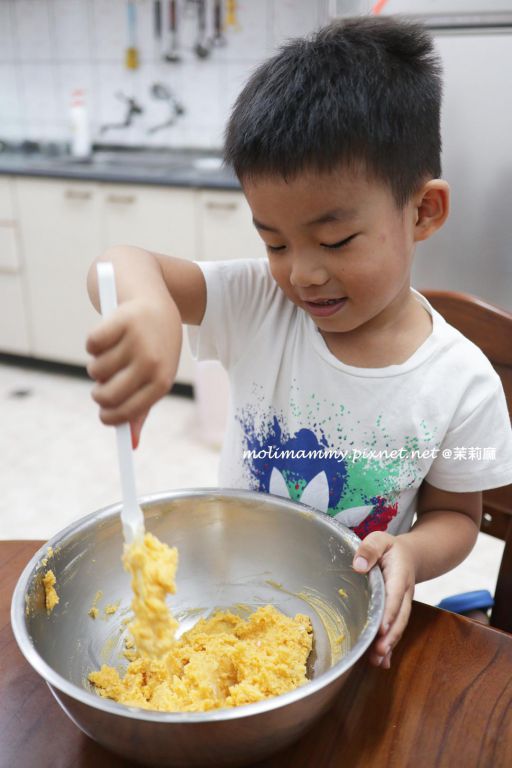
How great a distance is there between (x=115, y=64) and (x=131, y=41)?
0.41ft

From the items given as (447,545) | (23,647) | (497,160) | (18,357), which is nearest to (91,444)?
(18,357)

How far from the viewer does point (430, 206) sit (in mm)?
801

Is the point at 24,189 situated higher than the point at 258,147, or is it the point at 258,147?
the point at 258,147

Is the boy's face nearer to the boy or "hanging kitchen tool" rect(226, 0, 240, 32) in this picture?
the boy

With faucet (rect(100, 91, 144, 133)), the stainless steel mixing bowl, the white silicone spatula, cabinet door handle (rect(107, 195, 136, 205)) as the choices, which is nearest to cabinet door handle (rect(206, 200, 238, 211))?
cabinet door handle (rect(107, 195, 136, 205))

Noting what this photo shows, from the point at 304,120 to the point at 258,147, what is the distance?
0.18 feet

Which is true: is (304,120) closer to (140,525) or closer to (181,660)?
(140,525)

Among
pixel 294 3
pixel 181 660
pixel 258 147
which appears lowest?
pixel 181 660

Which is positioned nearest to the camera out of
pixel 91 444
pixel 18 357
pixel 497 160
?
pixel 497 160

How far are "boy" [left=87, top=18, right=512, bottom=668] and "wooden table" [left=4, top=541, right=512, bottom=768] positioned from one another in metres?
0.04

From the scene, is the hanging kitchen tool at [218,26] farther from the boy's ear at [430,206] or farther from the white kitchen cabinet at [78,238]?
the boy's ear at [430,206]

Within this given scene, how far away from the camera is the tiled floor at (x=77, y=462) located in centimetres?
188

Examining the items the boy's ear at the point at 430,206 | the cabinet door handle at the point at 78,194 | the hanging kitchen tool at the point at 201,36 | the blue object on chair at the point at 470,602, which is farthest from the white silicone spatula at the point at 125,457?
the hanging kitchen tool at the point at 201,36

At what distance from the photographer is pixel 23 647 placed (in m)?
0.53
